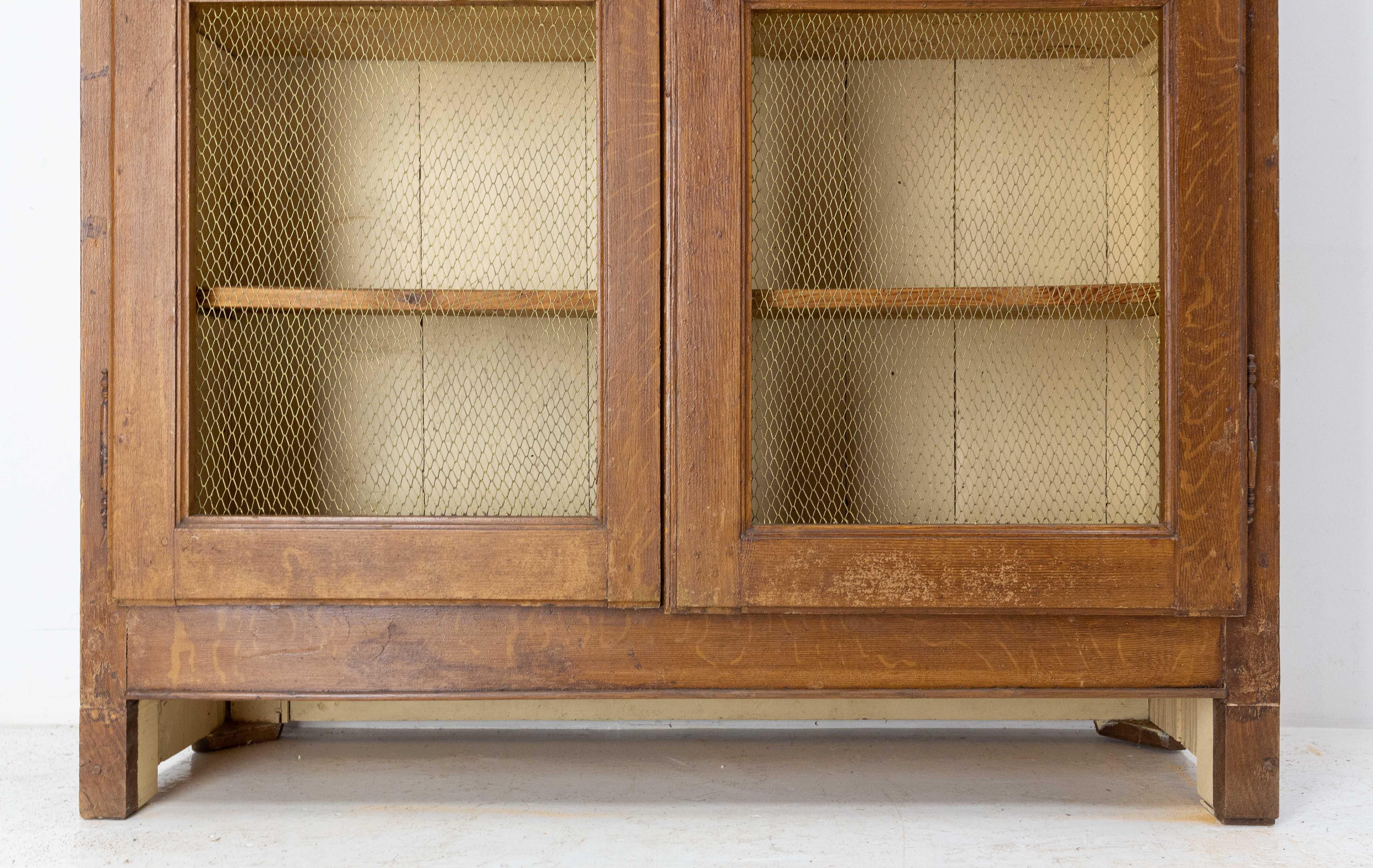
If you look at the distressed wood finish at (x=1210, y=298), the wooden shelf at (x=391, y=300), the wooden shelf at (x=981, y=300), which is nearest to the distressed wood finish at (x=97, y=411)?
the wooden shelf at (x=391, y=300)

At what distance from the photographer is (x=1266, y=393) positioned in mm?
1011

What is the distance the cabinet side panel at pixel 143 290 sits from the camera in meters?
1.02

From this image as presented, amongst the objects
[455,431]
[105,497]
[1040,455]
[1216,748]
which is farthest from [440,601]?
[1216,748]

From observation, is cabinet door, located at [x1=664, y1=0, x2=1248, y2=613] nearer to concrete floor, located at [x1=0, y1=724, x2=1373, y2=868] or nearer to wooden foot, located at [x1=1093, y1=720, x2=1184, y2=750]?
concrete floor, located at [x1=0, y1=724, x2=1373, y2=868]

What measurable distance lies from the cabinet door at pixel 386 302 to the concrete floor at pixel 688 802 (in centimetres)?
26

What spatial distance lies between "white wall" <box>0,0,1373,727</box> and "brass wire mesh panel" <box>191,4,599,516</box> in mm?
529

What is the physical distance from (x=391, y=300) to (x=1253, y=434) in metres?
0.95

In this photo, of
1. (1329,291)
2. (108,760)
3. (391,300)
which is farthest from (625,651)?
(1329,291)

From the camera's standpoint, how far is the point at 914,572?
101cm

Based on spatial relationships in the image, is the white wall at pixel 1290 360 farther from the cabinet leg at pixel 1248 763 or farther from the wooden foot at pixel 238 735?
the cabinet leg at pixel 1248 763

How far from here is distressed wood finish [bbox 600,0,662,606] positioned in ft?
3.31

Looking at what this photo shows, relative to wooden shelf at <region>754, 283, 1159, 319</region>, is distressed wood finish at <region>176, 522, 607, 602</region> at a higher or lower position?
lower

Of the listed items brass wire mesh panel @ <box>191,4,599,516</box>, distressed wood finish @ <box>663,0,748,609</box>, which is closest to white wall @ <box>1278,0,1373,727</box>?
distressed wood finish @ <box>663,0,748,609</box>

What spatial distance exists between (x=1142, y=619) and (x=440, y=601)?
760 millimetres
